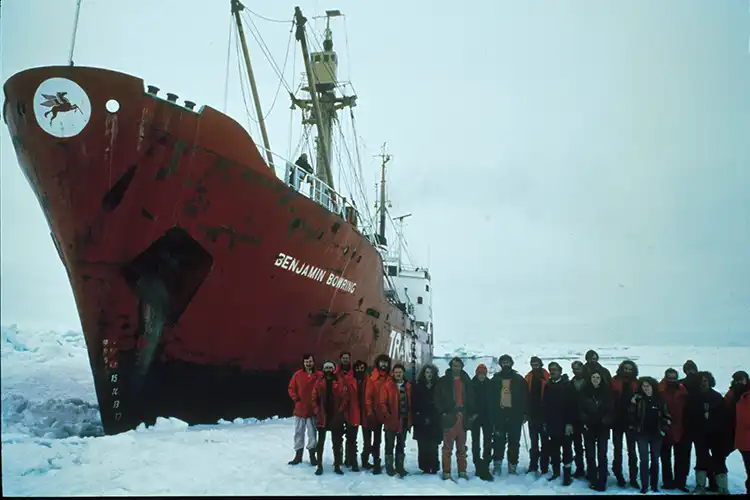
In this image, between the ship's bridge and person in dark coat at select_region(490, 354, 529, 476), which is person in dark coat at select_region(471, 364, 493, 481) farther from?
the ship's bridge

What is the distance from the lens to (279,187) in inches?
294

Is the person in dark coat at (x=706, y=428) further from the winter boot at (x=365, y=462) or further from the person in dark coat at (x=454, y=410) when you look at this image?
the winter boot at (x=365, y=462)

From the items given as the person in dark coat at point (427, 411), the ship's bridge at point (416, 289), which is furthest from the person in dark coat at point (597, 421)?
the ship's bridge at point (416, 289)

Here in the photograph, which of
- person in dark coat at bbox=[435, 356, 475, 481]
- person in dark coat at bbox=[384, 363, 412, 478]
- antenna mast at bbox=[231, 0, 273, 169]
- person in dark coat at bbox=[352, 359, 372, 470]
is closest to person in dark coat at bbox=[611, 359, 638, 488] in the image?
person in dark coat at bbox=[435, 356, 475, 481]

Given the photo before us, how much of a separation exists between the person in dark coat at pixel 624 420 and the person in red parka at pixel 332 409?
258 cm

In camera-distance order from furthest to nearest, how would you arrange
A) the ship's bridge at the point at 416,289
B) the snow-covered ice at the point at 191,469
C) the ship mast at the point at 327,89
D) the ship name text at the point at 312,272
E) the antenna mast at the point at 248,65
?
the ship's bridge at the point at 416,289, the ship mast at the point at 327,89, the antenna mast at the point at 248,65, the ship name text at the point at 312,272, the snow-covered ice at the point at 191,469

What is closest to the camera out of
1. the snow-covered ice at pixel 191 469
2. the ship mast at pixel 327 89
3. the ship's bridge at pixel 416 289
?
the snow-covered ice at pixel 191 469

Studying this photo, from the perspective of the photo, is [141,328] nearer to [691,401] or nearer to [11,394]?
[11,394]

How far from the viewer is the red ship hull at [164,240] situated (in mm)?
6230

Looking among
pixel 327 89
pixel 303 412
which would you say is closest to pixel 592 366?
pixel 303 412

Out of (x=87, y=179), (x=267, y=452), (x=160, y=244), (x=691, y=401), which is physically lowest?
(x=267, y=452)

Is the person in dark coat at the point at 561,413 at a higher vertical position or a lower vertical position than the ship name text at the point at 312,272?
lower

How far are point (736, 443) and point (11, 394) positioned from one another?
10.8 metres

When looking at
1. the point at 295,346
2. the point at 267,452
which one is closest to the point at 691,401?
the point at 267,452
